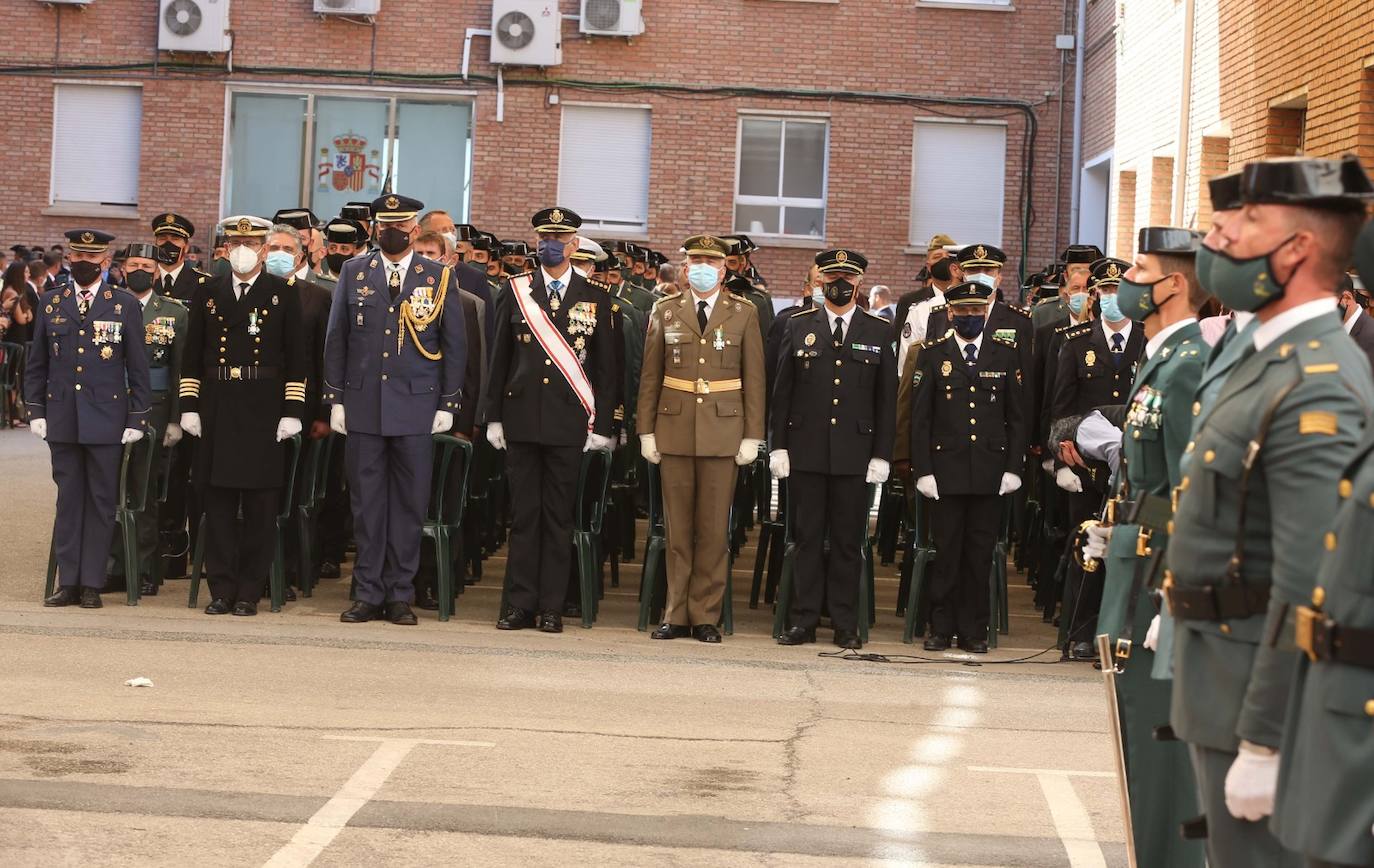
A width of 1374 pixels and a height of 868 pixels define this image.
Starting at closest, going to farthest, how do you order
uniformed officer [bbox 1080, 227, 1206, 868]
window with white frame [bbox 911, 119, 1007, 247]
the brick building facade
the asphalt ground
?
uniformed officer [bbox 1080, 227, 1206, 868] < the asphalt ground < the brick building facade < window with white frame [bbox 911, 119, 1007, 247]

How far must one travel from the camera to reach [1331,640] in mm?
3336

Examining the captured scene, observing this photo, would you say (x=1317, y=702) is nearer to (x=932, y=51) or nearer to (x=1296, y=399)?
(x=1296, y=399)

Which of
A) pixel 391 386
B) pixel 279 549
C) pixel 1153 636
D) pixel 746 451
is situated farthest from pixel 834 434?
pixel 1153 636

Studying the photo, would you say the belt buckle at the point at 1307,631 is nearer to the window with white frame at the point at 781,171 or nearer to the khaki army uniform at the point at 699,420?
the khaki army uniform at the point at 699,420

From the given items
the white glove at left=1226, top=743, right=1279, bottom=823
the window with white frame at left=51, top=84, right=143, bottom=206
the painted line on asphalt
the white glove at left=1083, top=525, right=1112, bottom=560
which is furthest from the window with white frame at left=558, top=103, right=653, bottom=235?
the white glove at left=1226, top=743, right=1279, bottom=823

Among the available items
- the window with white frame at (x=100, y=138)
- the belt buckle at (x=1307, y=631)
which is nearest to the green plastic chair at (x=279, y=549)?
the belt buckle at (x=1307, y=631)

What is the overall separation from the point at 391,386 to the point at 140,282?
2040 millimetres

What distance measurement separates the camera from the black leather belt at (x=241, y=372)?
1072cm

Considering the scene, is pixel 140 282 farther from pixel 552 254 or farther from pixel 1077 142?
pixel 1077 142

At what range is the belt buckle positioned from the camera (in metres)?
3.39

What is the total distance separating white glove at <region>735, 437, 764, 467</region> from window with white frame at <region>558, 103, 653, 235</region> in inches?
622

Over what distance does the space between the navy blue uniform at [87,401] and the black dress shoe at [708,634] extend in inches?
130

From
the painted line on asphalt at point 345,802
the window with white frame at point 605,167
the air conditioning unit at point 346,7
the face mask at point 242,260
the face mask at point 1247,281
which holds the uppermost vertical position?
the air conditioning unit at point 346,7

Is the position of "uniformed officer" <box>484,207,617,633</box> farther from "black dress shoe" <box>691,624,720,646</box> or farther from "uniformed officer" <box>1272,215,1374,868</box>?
"uniformed officer" <box>1272,215,1374,868</box>
